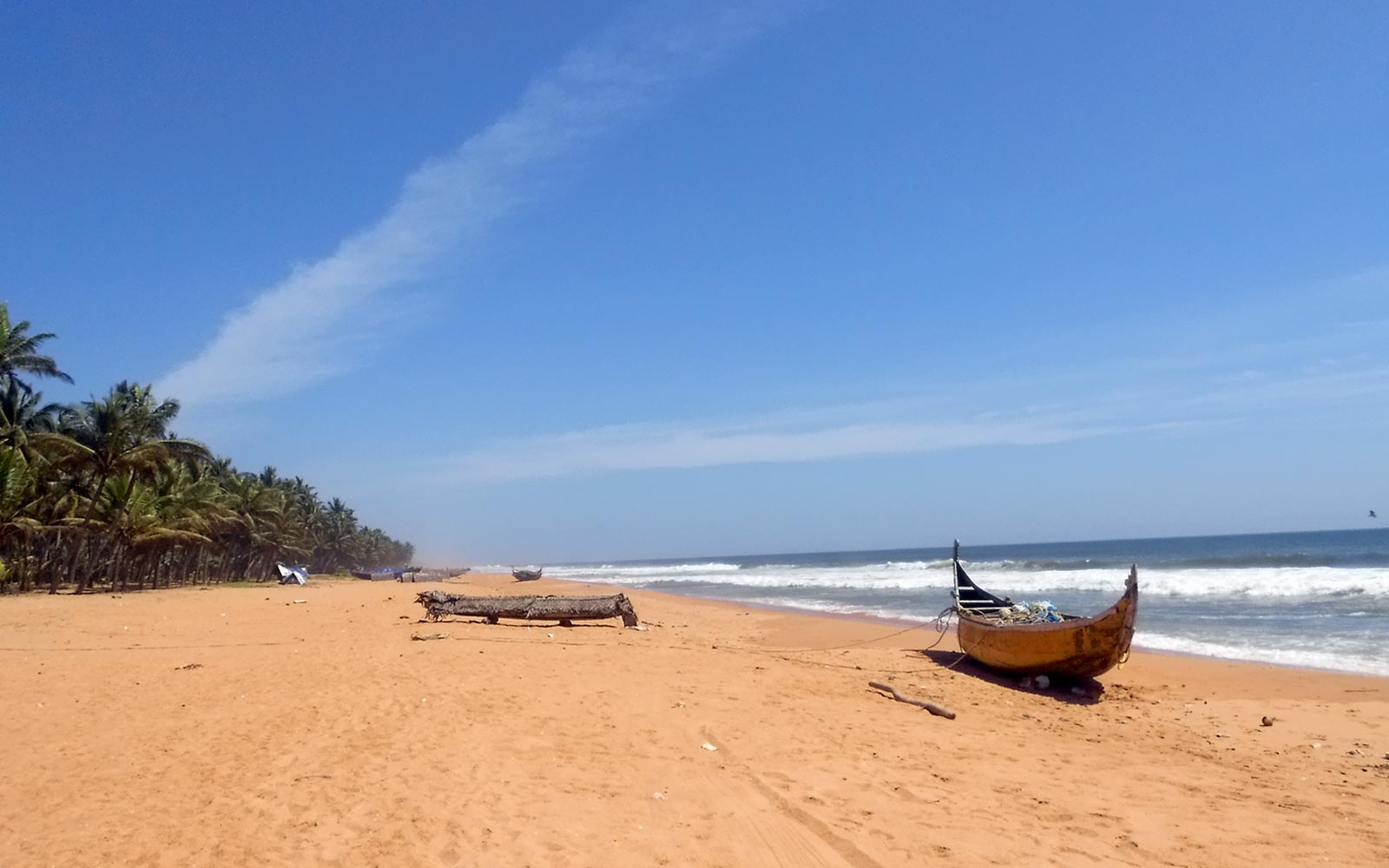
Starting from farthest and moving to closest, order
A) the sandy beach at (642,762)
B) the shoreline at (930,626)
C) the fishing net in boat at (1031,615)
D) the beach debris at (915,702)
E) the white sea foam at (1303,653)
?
the white sea foam at (1303,653) → the fishing net in boat at (1031,615) → the shoreline at (930,626) → the beach debris at (915,702) → the sandy beach at (642,762)

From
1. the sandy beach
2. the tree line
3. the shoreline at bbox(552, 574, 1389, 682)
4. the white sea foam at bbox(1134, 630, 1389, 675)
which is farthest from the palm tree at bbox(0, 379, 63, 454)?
the white sea foam at bbox(1134, 630, 1389, 675)

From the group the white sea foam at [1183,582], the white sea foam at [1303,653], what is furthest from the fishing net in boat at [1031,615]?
the white sea foam at [1183,582]

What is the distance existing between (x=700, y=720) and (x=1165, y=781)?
14.8 feet

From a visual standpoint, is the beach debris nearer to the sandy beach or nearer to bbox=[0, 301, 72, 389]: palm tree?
the sandy beach

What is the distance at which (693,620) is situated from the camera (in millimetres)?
23531

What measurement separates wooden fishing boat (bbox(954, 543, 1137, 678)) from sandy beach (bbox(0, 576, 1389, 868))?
50 centimetres

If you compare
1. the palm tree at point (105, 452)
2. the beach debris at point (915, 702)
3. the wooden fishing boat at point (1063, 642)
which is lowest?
the beach debris at point (915, 702)

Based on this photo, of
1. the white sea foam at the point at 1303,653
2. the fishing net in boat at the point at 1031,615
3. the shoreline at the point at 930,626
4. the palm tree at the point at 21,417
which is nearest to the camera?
the shoreline at the point at 930,626

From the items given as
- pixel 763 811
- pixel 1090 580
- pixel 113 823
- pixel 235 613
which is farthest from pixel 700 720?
pixel 1090 580

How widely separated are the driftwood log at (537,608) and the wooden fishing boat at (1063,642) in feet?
22.7

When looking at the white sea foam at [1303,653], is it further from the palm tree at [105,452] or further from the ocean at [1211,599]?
the palm tree at [105,452]

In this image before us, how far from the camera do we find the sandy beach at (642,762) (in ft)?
18.3

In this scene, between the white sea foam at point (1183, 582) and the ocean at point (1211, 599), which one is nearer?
the ocean at point (1211, 599)

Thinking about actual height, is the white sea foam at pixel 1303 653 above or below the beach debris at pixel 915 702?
below
